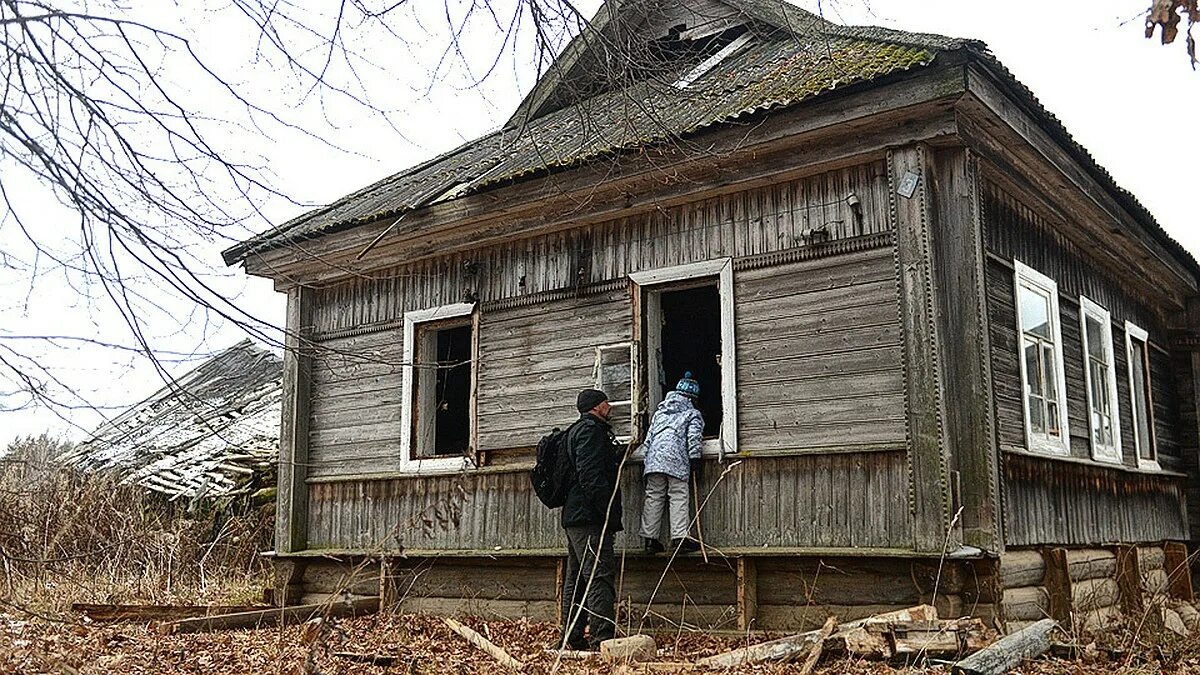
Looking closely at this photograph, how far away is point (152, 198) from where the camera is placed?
4.78 m

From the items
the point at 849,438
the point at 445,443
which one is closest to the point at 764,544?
the point at 849,438

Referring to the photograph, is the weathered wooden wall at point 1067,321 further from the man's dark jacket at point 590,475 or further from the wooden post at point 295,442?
the wooden post at point 295,442

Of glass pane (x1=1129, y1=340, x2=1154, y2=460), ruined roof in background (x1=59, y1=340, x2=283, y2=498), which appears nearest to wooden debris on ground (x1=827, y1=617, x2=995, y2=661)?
glass pane (x1=1129, y1=340, x2=1154, y2=460)

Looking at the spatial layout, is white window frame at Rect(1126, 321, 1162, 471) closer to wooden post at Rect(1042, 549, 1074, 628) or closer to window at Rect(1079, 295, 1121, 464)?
window at Rect(1079, 295, 1121, 464)

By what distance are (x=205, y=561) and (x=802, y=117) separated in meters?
9.98

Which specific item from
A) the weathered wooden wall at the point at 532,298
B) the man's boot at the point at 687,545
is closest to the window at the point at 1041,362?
the weathered wooden wall at the point at 532,298

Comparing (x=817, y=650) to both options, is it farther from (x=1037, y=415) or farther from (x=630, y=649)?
(x=1037, y=415)

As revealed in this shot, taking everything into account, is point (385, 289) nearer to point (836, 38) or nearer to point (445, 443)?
point (445, 443)

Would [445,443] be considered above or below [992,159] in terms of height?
below

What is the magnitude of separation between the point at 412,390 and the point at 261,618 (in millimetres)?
2488

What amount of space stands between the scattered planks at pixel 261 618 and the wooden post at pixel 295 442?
140 cm

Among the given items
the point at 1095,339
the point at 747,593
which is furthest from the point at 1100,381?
the point at 747,593

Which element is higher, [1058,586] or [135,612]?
[1058,586]

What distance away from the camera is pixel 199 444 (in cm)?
1795
